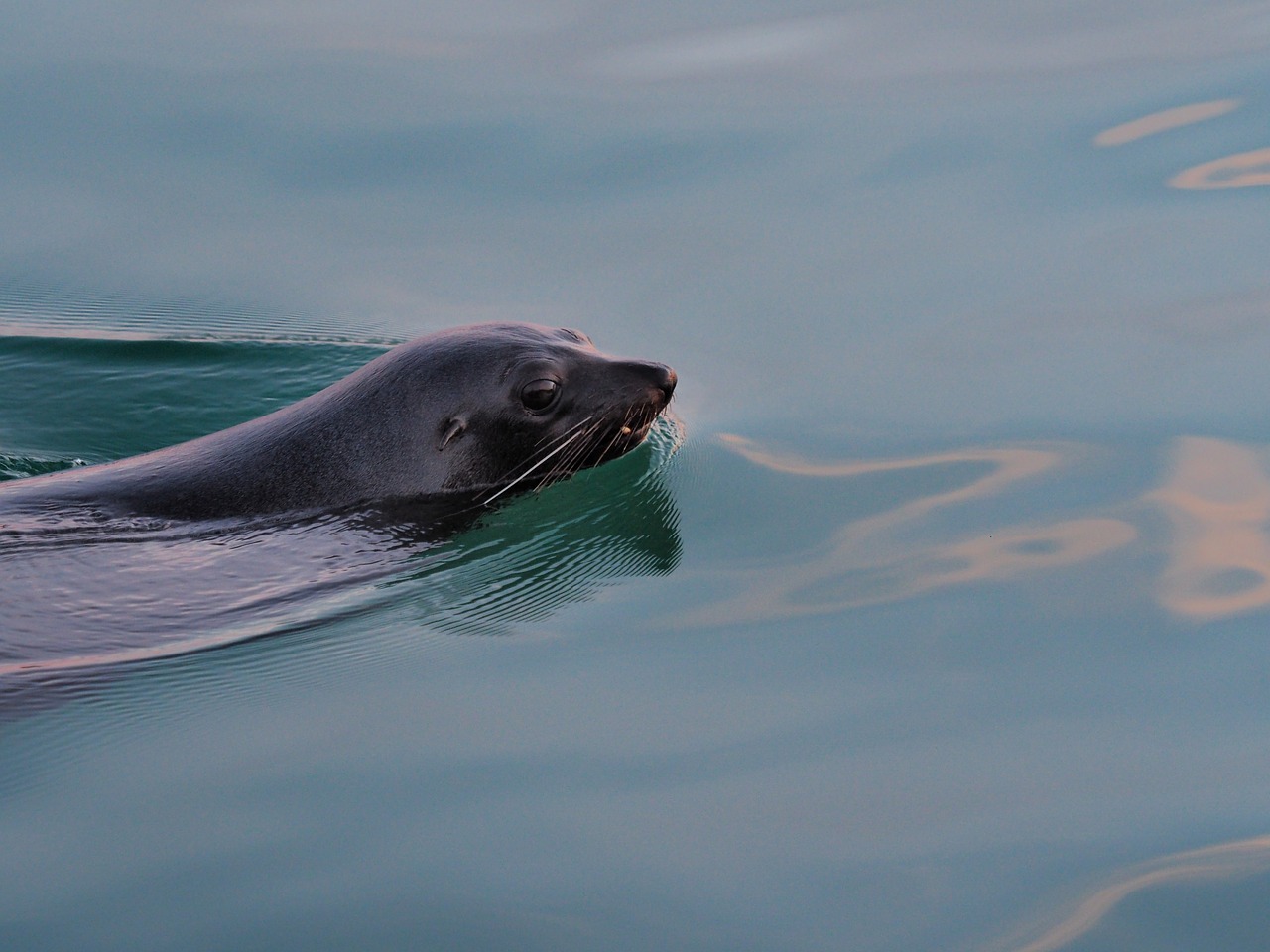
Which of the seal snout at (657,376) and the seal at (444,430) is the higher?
the seal snout at (657,376)

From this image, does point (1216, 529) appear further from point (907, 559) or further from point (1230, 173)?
point (1230, 173)

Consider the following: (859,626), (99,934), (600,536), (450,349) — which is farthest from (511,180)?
(99,934)

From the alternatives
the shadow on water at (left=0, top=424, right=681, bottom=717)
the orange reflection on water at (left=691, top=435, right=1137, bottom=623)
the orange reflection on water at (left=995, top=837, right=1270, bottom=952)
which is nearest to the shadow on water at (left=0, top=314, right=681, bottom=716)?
the shadow on water at (left=0, top=424, right=681, bottom=717)

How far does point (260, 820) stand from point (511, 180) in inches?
234

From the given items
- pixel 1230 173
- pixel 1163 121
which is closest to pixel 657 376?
pixel 1230 173

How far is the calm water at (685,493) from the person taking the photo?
3.86m

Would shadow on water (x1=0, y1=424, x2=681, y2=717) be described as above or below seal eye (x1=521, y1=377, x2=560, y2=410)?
below

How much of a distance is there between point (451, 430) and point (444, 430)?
0.04 meters

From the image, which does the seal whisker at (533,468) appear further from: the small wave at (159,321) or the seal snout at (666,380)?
the small wave at (159,321)

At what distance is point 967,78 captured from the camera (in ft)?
32.3

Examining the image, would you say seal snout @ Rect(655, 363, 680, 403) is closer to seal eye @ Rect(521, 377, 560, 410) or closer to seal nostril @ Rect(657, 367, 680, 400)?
seal nostril @ Rect(657, 367, 680, 400)

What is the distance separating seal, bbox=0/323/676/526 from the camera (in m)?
6.23

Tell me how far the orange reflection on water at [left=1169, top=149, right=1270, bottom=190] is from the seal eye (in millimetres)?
4339

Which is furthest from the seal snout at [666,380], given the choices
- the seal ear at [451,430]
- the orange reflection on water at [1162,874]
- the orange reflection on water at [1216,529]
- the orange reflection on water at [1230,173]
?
the orange reflection on water at [1230,173]
